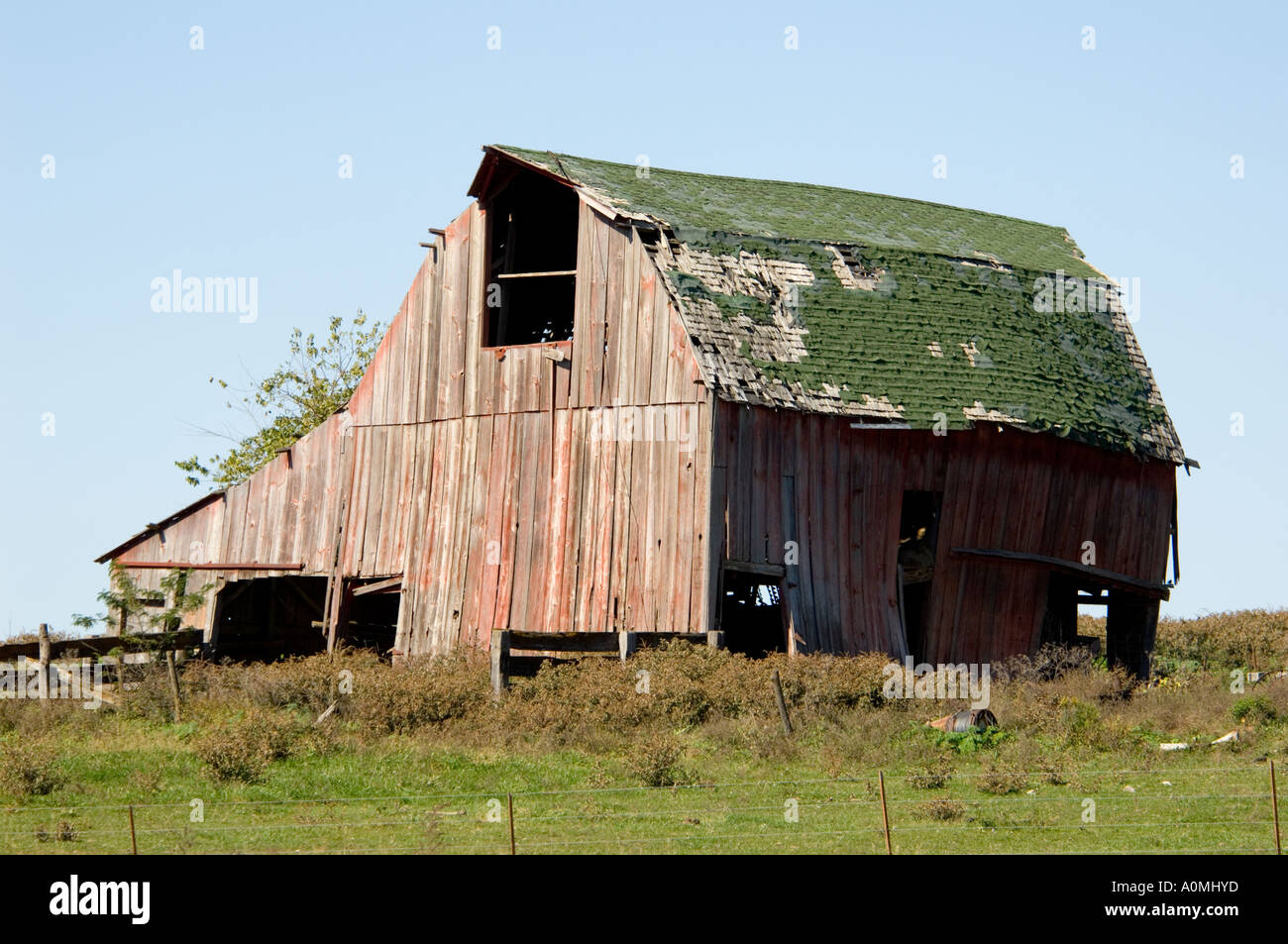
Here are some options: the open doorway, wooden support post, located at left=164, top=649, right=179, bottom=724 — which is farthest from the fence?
the open doorway

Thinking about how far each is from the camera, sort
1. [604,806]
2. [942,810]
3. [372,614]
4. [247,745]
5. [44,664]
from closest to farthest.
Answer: [942,810], [604,806], [247,745], [44,664], [372,614]

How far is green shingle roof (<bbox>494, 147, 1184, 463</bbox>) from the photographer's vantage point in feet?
92.0

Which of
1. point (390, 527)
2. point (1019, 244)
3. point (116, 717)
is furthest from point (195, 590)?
point (1019, 244)

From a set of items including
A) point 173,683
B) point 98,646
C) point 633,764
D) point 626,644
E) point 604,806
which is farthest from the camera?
point 98,646

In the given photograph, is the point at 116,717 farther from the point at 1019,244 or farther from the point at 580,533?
the point at 1019,244

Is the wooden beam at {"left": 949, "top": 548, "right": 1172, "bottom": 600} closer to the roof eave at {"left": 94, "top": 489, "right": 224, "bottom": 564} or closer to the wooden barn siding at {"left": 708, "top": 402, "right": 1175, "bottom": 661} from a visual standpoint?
the wooden barn siding at {"left": 708, "top": 402, "right": 1175, "bottom": 661}

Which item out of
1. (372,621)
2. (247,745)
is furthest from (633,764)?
(372,621)

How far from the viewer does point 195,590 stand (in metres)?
33.0

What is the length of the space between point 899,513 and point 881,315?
391 cm

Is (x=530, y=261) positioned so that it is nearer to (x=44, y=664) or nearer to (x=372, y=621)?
(x=372, y=621)

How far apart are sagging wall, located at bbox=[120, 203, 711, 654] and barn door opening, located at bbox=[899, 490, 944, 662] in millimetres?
4703

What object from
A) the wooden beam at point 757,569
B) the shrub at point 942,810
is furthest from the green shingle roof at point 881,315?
the shrub at point 942,810

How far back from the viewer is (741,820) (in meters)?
17.7
